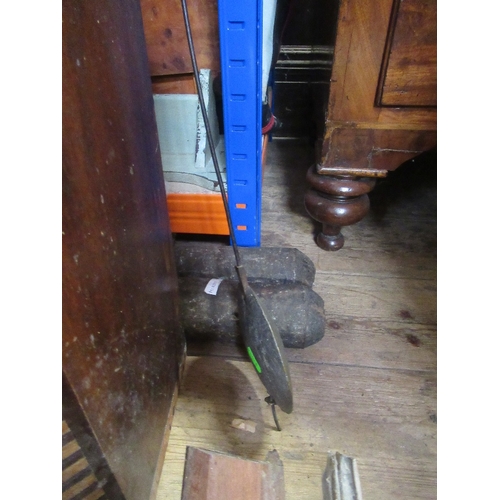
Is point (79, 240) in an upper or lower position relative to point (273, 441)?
upper

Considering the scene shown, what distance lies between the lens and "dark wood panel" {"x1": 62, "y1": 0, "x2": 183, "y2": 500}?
0.33 meters

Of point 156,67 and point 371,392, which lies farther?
point 156,67

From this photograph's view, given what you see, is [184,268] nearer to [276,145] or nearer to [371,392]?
[371,392]

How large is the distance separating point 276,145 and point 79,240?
57.9 inches

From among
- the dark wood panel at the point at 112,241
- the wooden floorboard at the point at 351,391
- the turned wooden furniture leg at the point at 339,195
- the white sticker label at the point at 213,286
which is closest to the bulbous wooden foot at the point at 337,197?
the turned wooden furniture leg at the point at 339,195

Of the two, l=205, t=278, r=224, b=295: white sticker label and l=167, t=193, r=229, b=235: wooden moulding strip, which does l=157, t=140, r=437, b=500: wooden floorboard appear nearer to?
l=205, t=278, r=224, b=295: white sticker label

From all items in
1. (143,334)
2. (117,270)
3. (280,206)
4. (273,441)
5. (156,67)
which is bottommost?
(273,441)

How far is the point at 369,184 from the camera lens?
947 millimetres

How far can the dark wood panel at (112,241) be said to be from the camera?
33 cm

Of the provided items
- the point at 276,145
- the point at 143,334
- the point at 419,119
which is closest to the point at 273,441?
the point at 143,334

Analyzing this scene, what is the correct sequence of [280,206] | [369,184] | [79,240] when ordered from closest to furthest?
[79,240] < [369,184] < [280,206]

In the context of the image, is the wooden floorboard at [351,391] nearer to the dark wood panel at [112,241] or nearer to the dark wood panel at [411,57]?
the dark wood panel at [112,241]

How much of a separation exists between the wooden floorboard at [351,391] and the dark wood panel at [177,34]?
58 centimetres

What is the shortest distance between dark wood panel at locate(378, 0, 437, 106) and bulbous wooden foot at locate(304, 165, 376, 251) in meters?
0.20
